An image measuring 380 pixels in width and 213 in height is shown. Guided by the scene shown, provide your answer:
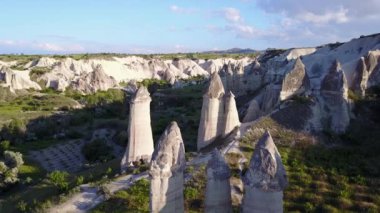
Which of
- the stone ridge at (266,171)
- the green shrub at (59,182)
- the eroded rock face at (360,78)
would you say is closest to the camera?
the stone ridge at (266,171)

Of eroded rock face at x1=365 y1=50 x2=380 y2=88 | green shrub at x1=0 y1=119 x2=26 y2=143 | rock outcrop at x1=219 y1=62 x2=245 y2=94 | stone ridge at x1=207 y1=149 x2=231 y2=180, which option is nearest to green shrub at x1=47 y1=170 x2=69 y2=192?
stone ridge at x1=207 y1=149 x2=231 y2=180

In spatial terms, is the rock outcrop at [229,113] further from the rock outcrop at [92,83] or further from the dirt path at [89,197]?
the rock outcrop at [92,83]

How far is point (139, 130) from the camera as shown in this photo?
22.2 meters

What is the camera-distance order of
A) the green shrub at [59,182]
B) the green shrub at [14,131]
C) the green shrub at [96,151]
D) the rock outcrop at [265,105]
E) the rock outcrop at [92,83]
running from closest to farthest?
1. the green shrub at [59,182]
2. the rock outcrop at [265,105]
3. the green shrub at [96,151]
4. the green shrub at [14,131]
5. the rock outcrop at [92,83]

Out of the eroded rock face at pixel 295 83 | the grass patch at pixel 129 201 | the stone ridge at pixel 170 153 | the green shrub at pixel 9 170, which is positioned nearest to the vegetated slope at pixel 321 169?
the grass patch at pixel 129 201

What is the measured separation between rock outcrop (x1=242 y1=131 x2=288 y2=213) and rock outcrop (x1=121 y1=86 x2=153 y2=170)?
9975mm

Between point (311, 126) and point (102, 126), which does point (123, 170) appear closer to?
point (311, 126)

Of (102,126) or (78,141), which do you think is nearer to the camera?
(78,141)

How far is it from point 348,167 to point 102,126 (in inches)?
1196

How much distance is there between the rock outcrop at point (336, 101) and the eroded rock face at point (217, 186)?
37.2 feet

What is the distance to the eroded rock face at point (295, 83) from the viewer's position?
26016mm

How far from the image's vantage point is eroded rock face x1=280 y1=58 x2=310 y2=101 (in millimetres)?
26016

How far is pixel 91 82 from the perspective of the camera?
7831 cm

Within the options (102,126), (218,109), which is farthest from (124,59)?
(218,109)
